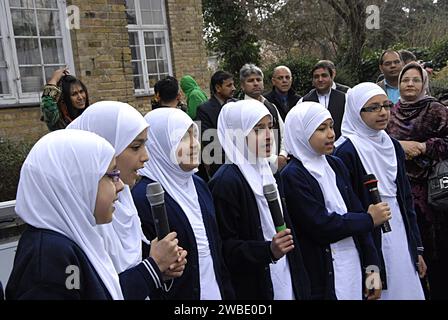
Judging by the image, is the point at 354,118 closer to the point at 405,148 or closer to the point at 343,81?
the point at 405,148

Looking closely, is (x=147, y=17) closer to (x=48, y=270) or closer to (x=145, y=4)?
(x=145, y=4)

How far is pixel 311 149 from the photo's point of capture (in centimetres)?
316

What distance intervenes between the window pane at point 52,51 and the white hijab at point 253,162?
519 centimetres

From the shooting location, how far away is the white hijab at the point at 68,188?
177 cm

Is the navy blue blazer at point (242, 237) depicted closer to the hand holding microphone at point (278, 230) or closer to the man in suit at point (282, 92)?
the hand holding microphone at point (278, 230)

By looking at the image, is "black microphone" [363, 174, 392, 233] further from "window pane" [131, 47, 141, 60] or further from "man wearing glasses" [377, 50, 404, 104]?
"window pane" [131, 47, 141, 60]

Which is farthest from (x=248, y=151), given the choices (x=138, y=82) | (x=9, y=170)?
(x=138, y=82)

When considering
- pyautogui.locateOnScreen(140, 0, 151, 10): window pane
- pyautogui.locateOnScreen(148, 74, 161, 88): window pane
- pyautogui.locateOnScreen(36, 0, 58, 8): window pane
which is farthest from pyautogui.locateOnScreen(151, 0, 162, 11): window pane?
pyautogui.locateOnScreen(36, 0, 58, 8): window pane

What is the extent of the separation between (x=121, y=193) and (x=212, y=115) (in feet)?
10.6

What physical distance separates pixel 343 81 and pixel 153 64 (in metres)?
5.66

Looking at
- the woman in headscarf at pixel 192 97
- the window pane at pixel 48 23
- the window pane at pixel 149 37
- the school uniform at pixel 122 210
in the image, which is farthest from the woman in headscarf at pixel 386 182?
the window pane at pixel 149 37

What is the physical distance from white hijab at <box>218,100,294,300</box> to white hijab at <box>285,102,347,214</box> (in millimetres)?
239

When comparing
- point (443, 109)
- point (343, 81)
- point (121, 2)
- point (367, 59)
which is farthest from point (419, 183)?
point (367, 59)

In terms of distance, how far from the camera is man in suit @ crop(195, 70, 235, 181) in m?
5.45
